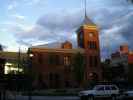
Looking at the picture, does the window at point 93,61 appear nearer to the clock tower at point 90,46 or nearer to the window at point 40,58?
the clock tower at point 90,46

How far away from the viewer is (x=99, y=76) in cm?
8156

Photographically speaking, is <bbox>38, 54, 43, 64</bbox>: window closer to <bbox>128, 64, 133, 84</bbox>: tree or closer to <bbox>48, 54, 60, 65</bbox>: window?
<bbox>48, 54, 60, 65</bbox>: window

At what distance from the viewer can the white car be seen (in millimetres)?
37000

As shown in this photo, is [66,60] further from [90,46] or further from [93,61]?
[90,46]

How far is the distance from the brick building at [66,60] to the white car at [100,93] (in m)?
38.5

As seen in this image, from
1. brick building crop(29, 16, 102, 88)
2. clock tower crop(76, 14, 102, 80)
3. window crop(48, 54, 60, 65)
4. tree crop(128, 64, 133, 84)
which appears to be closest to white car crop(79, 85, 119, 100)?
brick building crop(29, 16, 102, 88)

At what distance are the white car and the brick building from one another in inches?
1517

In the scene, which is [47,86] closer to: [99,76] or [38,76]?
[38,76]

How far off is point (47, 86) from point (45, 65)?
15.7 feet

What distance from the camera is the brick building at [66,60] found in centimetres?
7719

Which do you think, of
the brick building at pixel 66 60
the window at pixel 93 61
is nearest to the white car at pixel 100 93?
the brick building at pixel 66 60

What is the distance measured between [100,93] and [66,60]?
4344 cm

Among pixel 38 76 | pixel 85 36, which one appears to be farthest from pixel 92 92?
pixel 85 36

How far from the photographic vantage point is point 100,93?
123ft
